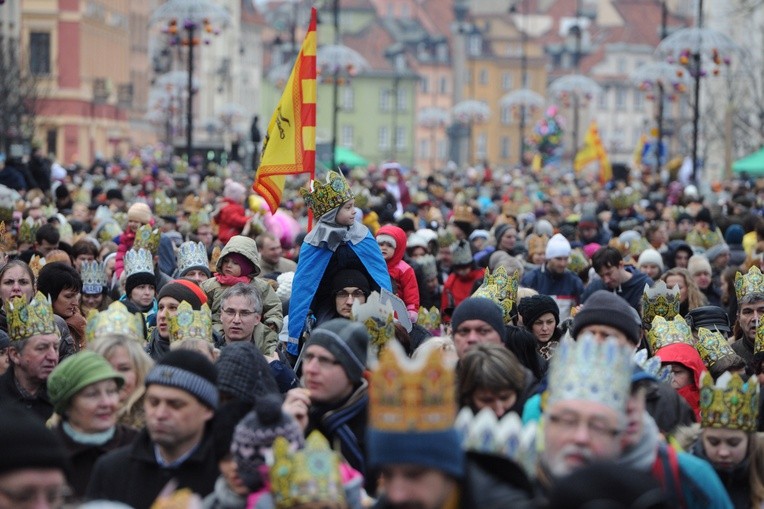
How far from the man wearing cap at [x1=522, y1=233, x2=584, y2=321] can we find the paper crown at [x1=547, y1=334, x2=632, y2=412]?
9.20 metres

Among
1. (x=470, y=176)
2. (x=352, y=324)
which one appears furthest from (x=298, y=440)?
(x=470, y=176)

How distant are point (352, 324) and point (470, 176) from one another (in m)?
43.8

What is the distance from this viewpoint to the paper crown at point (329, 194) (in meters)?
11.5

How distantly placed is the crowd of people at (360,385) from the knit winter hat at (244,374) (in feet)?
0.04

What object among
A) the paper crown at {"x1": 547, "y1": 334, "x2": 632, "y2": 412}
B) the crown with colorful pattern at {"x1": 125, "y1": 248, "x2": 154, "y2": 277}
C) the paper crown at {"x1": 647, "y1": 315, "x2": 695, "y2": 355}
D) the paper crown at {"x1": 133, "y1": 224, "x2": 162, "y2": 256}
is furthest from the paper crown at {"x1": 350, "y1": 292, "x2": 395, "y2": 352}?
the paper crown at {"x1": 133, "y1": 224, "x2": 162, "y2": 256}

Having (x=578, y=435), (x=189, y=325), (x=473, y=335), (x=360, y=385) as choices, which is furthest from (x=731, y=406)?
(x=189, y=325)

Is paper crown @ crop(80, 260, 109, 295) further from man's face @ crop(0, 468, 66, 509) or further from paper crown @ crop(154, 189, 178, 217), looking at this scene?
man's face @ crop(0, 468, 66, 509)

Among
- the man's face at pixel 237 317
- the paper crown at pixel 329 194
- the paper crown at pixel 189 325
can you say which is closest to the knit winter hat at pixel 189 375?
the paper crown at pixel 189 325

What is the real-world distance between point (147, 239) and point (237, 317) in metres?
4.80

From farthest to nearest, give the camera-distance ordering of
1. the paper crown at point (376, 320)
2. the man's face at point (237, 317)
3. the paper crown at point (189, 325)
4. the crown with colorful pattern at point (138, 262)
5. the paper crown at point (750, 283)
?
the crown with colorful pattern at point (138, 262) → the paper crown at point (750, 283) → the man's face at point (237, 317) → the paper crown at point (189, 325) → the paper crown at point (376, 320)

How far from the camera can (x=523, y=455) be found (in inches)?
243

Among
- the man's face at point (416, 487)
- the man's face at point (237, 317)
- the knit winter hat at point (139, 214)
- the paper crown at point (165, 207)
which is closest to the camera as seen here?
the man's face at point (416, 487)

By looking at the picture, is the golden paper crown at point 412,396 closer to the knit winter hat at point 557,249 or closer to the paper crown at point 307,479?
the paper crown at point 307,479

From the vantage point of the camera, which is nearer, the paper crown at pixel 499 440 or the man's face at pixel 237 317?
the paper crown at pixel 499 440
